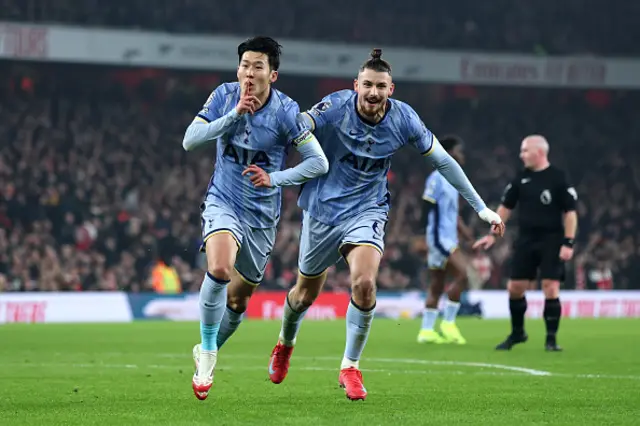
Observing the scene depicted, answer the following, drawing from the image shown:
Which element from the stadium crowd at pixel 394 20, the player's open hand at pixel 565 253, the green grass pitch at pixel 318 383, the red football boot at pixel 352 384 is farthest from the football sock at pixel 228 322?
the stadium crowd at pixel 394 20

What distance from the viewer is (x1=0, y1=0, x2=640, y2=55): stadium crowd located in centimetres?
3375

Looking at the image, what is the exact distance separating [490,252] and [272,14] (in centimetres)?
1031

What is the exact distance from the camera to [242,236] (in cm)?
840

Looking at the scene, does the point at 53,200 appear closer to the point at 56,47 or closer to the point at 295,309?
the point at 56,47

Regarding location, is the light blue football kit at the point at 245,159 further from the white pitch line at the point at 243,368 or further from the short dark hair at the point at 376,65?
the white pitch line at the point at 243,368

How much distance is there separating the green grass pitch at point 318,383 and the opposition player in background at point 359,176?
0.91 m

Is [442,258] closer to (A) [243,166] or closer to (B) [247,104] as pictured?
(A) [243,166]

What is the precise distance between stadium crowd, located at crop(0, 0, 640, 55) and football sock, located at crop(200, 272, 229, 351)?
83.7 feet

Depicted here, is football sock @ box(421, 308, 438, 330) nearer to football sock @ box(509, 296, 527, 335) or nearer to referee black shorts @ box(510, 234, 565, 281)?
football sock @ box(509, 296, 527, 335)

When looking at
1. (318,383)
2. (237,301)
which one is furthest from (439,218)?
(237,301)

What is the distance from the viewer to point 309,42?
114 ft

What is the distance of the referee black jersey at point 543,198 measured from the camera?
14180mm

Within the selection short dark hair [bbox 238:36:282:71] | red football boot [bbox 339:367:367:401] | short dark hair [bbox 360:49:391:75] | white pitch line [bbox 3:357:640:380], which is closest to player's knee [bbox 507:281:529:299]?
white pitch line [bbox 3:357:640:380]

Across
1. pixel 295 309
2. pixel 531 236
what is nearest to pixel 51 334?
pixel 531 236
